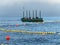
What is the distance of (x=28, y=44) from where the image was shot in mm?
69938

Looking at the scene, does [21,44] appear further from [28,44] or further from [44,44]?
[44,44]

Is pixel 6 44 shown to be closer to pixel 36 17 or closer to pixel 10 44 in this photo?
pixel 10 44

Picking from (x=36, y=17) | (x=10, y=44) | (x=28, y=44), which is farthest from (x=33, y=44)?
(x=36, y=17)

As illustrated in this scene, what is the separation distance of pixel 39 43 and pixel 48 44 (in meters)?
3.44

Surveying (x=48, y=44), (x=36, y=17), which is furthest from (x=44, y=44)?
(x=36, y=17)

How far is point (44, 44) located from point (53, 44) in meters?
2.41

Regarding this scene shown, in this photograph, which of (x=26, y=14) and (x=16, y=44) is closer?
(x=16, y=44)

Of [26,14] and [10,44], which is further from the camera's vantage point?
[26,14]

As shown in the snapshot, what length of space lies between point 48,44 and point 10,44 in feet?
32.2

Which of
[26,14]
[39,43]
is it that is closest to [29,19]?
[26,14]

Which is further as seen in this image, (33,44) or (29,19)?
(29,19)

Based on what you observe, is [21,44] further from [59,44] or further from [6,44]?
→ [59,44]

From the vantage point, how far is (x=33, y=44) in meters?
70.2

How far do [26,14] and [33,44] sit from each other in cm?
12988
